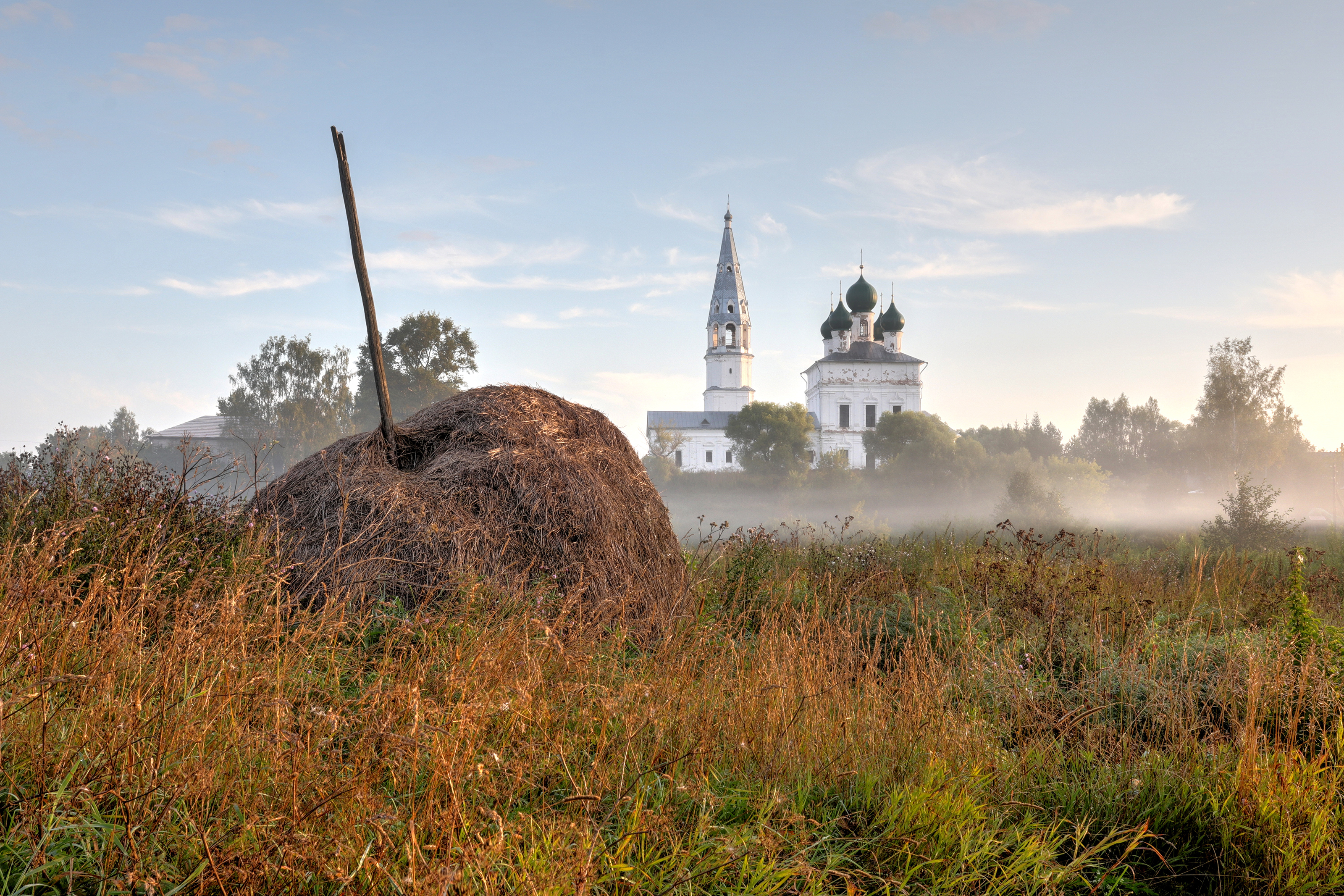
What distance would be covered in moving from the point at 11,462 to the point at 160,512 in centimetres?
231

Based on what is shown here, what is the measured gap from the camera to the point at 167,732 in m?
2.73

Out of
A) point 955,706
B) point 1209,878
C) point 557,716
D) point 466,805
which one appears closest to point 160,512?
point 557,716

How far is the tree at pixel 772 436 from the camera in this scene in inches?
2235

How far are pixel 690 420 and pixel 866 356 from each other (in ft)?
60.0

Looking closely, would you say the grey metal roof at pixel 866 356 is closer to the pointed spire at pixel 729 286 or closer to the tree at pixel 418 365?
the pointed spire at pixel 729 286

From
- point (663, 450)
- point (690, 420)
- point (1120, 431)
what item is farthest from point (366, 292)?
point (1120, 431)

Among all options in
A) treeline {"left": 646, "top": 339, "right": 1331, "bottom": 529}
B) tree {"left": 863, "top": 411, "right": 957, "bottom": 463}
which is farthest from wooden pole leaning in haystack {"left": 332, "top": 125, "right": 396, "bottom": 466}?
tree {"left": 863, "top": 411, "right": 957, "bottom": 463}

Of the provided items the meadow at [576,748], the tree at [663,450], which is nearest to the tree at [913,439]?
the tree at [663,450]

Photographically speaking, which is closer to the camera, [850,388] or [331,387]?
[331,387]

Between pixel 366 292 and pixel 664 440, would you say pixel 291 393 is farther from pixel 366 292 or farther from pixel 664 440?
pixel 366 292

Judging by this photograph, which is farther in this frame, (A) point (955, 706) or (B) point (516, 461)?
(B) point (516, 461)

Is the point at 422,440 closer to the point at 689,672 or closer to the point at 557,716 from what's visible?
the point at 689,672

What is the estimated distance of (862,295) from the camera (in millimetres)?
69938

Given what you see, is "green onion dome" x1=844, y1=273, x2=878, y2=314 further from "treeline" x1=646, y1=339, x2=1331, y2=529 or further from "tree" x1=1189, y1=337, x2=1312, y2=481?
"tree" x1=1189, y1=337, x2=1312, y2=481
